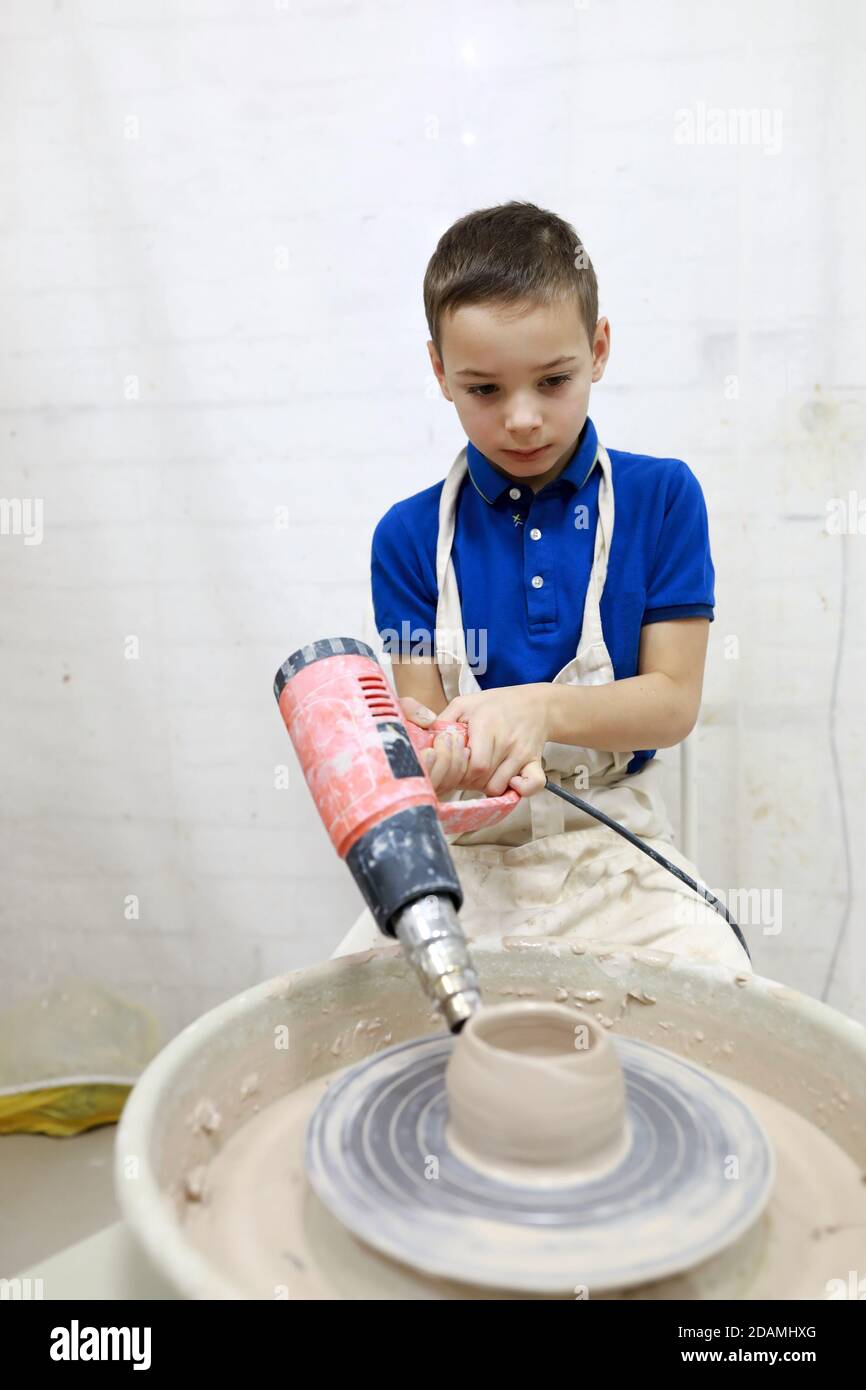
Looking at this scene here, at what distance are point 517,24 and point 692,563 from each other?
0.88 meters

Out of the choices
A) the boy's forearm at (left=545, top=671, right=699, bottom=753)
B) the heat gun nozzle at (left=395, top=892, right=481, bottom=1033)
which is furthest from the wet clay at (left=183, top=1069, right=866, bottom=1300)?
the boy's forearm at (left=545, top=671, right=699, bottom=753)

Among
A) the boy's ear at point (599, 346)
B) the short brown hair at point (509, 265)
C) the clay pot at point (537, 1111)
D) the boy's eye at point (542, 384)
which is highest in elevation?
the short brown hair at point (509, 265)

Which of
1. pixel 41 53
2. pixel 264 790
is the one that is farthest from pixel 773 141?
pixel 264 790

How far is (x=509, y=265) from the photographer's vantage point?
1.10 meters

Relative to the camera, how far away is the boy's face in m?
1.08

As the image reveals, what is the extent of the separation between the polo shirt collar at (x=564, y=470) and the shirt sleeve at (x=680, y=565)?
4.2 inches

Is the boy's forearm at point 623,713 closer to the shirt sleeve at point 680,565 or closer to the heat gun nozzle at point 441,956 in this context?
the shirt sleeve at point 680,565

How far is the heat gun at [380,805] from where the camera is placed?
0.76 meters

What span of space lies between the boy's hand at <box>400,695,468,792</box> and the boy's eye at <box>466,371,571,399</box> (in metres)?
0.37

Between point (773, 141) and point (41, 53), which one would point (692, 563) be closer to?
point (773, 141)

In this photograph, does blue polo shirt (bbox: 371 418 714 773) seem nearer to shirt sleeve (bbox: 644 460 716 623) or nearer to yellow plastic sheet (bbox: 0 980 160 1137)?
shirt sleeve (bbox: 644 460 716 623)

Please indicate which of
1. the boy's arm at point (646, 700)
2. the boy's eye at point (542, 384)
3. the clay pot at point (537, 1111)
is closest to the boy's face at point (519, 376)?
the boy's eye at point (542, 384)

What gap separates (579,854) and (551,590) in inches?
11.8

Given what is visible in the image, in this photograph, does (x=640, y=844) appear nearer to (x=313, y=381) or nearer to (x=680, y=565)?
(x=680, y=565)
